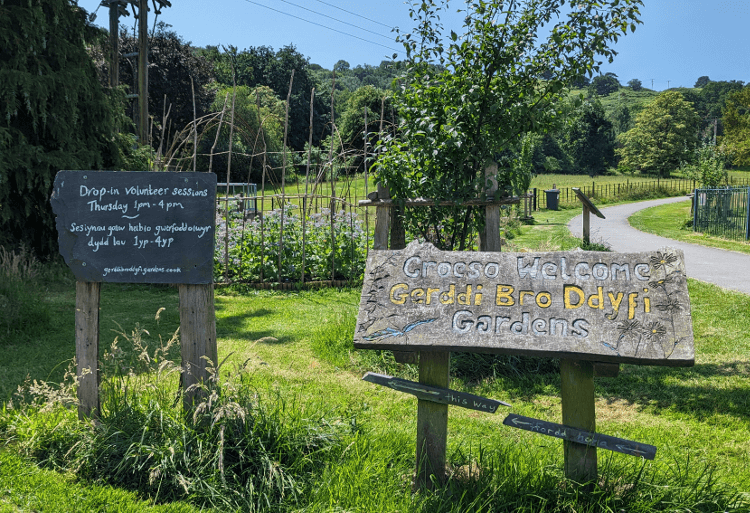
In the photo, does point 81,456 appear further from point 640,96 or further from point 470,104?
point 640,96

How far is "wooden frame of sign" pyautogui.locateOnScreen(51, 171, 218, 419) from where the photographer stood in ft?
11.9

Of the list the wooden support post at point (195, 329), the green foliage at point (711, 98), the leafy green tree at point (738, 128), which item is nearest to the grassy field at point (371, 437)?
the wooden support post at point (195, 329)

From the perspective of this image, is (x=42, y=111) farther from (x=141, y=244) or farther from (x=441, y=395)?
(x=441, y=395)

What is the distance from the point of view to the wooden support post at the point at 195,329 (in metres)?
3.64

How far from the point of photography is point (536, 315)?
2908mm

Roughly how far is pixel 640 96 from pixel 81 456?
166 meters

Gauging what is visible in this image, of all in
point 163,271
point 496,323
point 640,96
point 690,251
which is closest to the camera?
point 496,323

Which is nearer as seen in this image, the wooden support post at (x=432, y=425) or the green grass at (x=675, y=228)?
the wooden support post at (x=432, y=425)

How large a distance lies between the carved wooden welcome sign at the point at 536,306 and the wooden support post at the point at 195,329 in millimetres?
1123

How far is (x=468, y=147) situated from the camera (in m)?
5.32

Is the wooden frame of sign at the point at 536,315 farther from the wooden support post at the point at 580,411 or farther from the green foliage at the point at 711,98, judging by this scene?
the green foliage at the point at 711,98

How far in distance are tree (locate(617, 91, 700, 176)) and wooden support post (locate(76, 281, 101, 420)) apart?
69.3 metres

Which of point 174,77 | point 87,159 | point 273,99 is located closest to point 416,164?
point 87,159

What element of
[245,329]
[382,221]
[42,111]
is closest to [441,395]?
[382,221]
